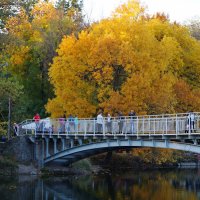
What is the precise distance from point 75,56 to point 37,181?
35.8 feet

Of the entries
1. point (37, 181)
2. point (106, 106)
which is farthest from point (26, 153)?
point (106, 106)

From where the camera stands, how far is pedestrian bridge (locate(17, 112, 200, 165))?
30767mm

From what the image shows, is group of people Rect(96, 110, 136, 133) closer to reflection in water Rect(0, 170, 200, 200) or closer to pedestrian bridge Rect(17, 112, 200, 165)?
pedestrian bridge Rect(17, 112, 200, 165)

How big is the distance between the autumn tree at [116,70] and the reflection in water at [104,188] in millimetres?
5443

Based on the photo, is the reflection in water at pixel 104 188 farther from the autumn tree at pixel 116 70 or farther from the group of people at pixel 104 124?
the autumn tree at pixel 116 70

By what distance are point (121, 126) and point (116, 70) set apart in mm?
10280

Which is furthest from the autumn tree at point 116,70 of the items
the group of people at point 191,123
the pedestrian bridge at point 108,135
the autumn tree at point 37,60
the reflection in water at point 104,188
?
the group of people at point 191,123

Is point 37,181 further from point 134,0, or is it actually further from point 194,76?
point 194,76

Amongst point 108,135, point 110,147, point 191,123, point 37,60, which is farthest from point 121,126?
point 37,60

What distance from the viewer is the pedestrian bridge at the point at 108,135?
30.8 m

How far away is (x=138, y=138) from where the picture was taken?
111 feet

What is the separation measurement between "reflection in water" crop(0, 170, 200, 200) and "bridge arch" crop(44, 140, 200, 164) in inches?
73.1

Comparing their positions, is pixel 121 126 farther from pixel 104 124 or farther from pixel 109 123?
pixel 104 124

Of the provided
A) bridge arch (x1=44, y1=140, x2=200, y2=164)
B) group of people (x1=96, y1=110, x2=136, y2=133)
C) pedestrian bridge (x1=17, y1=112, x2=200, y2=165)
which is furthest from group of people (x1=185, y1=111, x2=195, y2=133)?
group of people (x1=96, y1=110, x2=136, y2=133)
